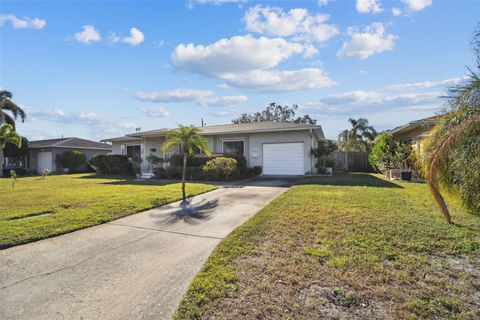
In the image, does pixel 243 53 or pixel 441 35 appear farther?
pixel 243 53

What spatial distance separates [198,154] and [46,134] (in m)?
33.0

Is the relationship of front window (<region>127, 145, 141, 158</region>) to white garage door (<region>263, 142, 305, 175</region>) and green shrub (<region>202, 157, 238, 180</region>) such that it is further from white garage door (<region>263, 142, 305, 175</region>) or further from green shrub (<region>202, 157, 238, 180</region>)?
white garage door (<region>263, 142, 305, 175</region>)

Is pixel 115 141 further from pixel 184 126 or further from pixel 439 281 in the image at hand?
pixel 439 281

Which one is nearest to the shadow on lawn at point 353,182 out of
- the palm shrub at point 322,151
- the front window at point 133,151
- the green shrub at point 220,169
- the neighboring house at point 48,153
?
the palm shrub at point 322,151

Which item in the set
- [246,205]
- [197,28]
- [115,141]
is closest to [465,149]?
[246,205]

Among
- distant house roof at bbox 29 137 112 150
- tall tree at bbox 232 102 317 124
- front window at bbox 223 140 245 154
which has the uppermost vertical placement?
tall tree at bbox 232 102 317 124

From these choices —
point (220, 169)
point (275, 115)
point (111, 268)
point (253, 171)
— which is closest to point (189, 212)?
point (111, 268)

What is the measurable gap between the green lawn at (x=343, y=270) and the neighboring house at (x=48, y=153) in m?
27.3

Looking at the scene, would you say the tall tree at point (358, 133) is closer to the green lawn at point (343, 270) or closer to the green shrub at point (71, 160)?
the green lawn at point (343, 270)

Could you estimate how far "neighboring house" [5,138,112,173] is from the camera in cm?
2550

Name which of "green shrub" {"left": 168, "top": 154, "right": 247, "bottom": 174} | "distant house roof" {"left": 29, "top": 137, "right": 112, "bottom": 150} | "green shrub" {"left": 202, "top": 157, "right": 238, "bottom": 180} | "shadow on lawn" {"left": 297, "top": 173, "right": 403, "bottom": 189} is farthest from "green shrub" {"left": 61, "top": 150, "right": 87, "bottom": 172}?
"shadow on lawn" {"left": 297, "top": 173, "right": 403, "bottom": 189}

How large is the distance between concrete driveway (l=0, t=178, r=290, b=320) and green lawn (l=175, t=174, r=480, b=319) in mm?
374

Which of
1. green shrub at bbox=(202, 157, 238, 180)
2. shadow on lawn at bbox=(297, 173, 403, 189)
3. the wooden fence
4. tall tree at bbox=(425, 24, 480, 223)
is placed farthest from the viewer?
the wooden fence

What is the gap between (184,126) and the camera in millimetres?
9797
